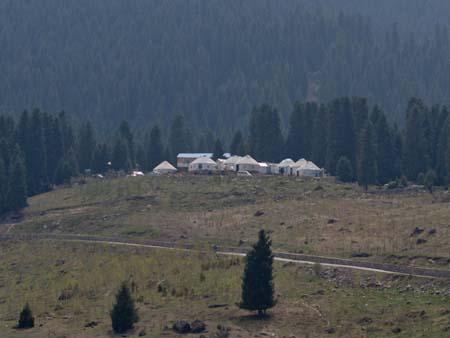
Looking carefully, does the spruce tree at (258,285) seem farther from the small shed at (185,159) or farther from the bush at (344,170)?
the small shed at (185,159)

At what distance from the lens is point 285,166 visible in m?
147

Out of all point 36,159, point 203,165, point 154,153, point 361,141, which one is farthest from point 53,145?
point 361,141

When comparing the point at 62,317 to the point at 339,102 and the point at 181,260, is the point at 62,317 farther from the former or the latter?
the point at 339,102

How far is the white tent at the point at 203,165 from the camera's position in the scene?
489 ft

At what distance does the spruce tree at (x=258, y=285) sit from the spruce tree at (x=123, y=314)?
298 inches

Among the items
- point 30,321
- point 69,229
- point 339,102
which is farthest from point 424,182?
point 30,321

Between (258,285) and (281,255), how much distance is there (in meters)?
17.0

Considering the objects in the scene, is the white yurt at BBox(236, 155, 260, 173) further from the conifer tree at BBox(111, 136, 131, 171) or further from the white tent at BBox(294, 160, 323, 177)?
the conifer tree at BBox(111, 136, 131, 171)

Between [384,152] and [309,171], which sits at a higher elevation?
[384,152]

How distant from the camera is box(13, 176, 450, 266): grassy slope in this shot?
9369 cm

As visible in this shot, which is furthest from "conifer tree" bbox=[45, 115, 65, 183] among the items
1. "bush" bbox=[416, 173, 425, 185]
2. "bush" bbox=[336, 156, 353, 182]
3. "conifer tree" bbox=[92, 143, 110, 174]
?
"bush" bbox=[416, 173, 425, 185]

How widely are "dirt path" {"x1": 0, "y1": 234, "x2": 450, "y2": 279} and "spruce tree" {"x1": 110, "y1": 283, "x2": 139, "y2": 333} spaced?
1864cm

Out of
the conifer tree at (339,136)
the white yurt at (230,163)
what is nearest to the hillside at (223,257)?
the white yurt at (230,163)

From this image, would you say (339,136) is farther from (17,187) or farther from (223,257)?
(223,257)
